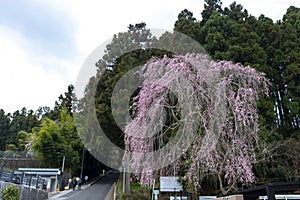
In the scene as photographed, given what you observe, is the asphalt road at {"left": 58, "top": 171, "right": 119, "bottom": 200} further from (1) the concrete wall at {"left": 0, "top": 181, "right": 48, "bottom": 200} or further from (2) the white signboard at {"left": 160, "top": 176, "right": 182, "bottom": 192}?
(2) the white signboard at {"left": 160, "top": 176, "right": 182, "bottom": 192}

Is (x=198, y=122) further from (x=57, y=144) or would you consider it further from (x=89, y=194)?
(x=57, y=144)

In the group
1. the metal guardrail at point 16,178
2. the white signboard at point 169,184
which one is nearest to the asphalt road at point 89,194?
the metal guardrail at point 16,178

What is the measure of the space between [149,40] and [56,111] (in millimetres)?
22947

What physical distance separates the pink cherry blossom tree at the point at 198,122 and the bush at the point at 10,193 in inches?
140

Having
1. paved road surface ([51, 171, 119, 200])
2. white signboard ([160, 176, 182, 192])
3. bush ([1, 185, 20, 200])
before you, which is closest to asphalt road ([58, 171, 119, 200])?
paved road surface ([51, 171, 119, 200])

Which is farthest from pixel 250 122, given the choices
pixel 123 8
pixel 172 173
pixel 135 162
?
pixel 123 8

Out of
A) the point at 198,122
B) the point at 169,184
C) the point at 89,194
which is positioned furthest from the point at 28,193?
the point at 198,122

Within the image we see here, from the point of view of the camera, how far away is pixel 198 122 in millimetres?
6902

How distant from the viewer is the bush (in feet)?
22.1

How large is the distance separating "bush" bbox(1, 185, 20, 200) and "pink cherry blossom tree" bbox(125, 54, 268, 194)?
11.7ft

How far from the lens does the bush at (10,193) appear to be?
6747 millimetres

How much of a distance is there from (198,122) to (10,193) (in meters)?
5.89

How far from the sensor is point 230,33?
12945 mm

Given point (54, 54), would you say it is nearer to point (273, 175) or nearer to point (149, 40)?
point (149, 40)
